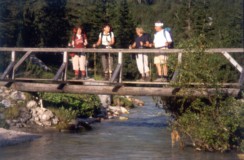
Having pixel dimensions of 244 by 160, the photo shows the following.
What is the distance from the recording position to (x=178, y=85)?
14117 mm

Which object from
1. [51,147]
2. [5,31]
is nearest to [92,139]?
[51,147]

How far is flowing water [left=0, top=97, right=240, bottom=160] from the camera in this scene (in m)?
14.0

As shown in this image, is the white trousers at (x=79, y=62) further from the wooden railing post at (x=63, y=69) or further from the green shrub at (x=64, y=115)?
the green shrub at (x=64, y=115)

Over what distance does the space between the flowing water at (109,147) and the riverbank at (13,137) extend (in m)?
0.21

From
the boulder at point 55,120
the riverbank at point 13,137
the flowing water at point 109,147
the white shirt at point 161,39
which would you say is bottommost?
the flowing water at point 109,147

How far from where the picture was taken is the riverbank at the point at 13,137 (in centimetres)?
1511

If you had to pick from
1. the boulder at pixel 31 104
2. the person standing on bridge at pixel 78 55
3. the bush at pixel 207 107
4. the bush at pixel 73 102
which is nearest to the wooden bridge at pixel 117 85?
the bush at pixel 207 107

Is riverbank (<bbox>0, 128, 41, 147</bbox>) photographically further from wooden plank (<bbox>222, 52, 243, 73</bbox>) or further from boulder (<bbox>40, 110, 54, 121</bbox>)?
wooden plank (<bbox>222, 52, 243, 73</bbox>)

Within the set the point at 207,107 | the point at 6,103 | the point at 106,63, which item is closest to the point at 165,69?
the point at 207,107

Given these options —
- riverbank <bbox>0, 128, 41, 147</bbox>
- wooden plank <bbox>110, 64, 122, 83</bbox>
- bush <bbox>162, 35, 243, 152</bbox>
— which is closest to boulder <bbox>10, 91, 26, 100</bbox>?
riverbank <bbox>0, 128, 41, 147</bbox>

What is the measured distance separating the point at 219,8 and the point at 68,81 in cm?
3295

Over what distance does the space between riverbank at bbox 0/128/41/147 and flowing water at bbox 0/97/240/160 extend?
206mm

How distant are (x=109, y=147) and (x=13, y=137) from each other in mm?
2391

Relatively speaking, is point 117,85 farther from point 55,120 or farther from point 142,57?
point 55,120
